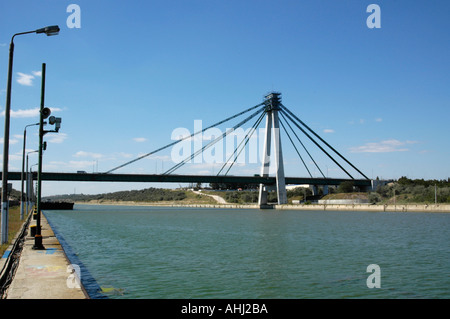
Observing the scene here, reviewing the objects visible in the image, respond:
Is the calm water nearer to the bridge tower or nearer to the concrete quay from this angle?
the concrete quay

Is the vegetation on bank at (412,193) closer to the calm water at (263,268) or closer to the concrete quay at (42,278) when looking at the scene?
the calm water at (263,268)

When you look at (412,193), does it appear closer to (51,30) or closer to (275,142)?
(275,142)

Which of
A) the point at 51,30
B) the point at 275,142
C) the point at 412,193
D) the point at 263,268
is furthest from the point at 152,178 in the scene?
the point at 51,30

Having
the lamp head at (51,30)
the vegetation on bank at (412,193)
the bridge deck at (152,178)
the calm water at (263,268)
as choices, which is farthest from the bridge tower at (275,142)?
the lamp head at (51,30)

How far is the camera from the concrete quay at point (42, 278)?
10.7m

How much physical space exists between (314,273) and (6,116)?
15384mm

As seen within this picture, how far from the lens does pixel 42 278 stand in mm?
12727

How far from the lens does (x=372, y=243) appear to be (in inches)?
1125

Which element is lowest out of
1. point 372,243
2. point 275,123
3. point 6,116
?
point 372,243

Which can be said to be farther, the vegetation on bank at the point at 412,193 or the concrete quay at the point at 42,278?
the vegetation on bank at the point at 412,193

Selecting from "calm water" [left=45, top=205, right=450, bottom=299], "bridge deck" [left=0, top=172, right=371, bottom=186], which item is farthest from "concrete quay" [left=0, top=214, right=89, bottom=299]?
"bridge deck" [left=0, top=172, right=371, bottom=186]
